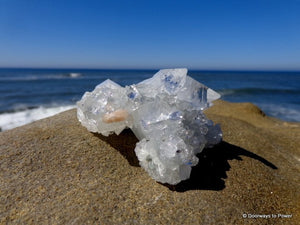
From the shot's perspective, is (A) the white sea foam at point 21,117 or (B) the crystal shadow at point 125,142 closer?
(B) the crystal shadow at point 125,142

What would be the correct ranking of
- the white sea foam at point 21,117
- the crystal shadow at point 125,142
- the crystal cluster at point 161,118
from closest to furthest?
the crystal cluster at point 161,118 → the crystal shadow at point 125,142 → the white sea foam at point 21,117

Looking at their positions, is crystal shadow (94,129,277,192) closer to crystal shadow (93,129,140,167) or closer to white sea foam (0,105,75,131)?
crystal shadow (93,129,140,167)

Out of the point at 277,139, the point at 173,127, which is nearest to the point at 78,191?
the point at 173,127

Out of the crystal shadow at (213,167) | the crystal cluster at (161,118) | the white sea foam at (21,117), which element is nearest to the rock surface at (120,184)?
the crystal shadow at (213,167)

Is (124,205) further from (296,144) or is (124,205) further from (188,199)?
(296,144)

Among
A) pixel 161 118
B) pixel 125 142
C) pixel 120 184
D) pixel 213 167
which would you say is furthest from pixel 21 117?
pixel 213 167

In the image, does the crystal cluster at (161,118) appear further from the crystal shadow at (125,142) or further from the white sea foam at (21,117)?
the white sea foam at (21,117)

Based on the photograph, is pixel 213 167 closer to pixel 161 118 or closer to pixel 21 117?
pixel 161 118
